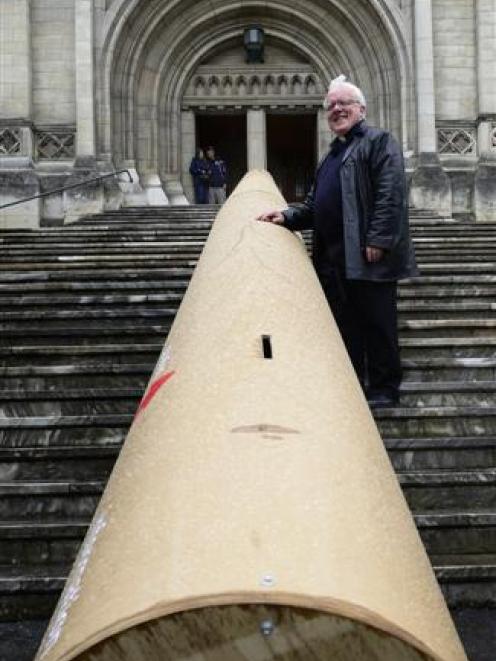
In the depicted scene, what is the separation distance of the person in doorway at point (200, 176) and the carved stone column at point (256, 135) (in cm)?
104

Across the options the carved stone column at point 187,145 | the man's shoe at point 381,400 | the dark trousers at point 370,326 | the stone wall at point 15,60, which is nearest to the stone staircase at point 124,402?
the man's shoe at point 381,400

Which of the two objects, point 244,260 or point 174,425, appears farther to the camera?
point 244,260

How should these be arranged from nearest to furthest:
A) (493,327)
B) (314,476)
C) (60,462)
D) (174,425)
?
(314,476) → (174,425) → (60,462) → (493,327)

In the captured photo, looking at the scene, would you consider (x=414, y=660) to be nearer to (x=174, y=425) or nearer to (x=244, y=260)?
(x=174, y=425)

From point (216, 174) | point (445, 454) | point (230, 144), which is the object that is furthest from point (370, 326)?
point (230, 144)

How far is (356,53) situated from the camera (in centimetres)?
1541

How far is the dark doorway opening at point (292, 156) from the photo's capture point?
19438mm

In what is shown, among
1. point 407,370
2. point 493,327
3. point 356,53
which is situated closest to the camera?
point 407,370

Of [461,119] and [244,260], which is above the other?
[461,119]

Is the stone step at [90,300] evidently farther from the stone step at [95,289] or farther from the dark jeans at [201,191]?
the dark jeans at [201,191]

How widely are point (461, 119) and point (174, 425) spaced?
14.1 meters

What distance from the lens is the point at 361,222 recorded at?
141 inches

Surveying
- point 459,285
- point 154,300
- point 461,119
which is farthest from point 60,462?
point 461,119

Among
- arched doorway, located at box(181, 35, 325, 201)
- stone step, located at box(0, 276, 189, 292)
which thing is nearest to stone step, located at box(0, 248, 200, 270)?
stone step, located at box(0, 276, 189, 292)
